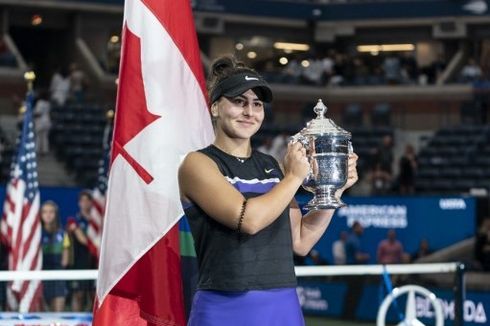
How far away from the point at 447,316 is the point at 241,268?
6177mm

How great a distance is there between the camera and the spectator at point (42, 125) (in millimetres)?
27938

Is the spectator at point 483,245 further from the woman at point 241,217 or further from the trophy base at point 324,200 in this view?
the woman at point 241,217

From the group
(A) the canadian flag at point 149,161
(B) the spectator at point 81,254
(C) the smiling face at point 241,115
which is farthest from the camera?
(B) the spectator at point 81,254

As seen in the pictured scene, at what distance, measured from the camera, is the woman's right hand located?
4492mm

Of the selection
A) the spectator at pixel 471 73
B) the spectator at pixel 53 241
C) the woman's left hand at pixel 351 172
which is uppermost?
the spectator at pixel 471 73

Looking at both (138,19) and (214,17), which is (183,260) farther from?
(214,17)

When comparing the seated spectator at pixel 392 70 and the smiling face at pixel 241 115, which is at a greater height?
the seated spectator at pixel 392 70

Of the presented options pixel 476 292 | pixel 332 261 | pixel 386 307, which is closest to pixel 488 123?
pixel 332 261

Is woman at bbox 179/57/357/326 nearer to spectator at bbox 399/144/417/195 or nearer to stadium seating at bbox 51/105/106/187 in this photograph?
stadium seating at bbox 51/105/106/187

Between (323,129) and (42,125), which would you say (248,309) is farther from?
(42,125)

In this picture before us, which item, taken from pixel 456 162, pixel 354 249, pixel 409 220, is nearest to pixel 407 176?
pixel 456 162

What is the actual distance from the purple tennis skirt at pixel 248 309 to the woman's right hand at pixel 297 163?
425mm

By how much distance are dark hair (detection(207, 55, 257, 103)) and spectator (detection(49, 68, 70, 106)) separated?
25421 millimetres

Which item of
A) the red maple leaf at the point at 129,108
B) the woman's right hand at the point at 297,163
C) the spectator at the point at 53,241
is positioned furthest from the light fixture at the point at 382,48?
the woman's right hand at the point at 297,163
